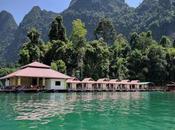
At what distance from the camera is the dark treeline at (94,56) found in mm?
68750

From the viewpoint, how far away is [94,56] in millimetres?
68562

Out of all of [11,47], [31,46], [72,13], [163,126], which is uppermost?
[72,13]

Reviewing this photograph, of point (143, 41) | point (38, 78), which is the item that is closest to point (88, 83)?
point (38, 78)

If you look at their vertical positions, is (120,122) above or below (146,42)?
below

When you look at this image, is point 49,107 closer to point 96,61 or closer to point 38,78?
point 38,78

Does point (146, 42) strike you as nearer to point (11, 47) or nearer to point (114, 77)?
point (114, 77)

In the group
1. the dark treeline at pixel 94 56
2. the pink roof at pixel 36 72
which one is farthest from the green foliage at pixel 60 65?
the pink roof at pixel 36 72

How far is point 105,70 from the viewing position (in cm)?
7250

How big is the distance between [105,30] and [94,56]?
28094 millimetres

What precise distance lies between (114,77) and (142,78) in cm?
659

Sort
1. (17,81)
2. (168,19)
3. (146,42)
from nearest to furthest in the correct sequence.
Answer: (17,81) → (146,42) → (168,19)

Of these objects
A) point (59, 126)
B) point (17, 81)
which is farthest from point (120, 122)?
point (17, 81)

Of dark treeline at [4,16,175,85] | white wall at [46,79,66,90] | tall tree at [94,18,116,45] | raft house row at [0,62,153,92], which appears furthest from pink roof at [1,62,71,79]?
tall tree at [94,18,116,45]

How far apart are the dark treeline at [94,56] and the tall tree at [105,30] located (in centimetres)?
789
